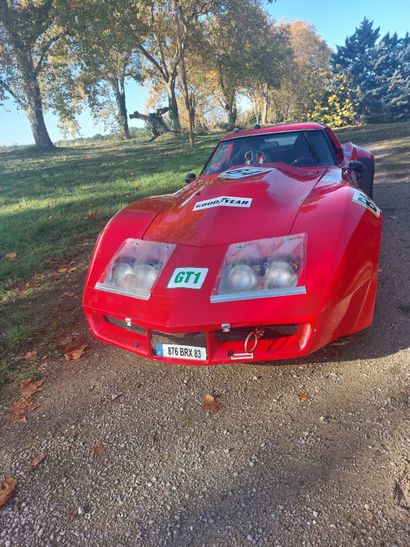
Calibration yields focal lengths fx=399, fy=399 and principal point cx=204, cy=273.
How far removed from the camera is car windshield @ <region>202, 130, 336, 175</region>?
378cm

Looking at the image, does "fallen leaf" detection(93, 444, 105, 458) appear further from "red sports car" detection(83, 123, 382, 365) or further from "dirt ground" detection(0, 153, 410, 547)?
"red sports car" detection(83, 123, 382, 365)

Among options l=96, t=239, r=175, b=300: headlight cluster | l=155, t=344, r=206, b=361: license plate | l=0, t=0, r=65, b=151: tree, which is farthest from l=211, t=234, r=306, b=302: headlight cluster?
l=0, t=0, r=65, b=151: tree

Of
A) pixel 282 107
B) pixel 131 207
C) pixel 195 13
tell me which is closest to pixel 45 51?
pixel 195 13

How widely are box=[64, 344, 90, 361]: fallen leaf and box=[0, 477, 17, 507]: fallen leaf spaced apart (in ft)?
3.42

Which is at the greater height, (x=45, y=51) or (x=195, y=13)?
(x=195, y=13)

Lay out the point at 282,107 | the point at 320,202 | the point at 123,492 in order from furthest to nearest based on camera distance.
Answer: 1. the point at 282,107
2. the point at 320,202
3. the point at 123,492

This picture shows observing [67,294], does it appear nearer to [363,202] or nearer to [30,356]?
[30,356]

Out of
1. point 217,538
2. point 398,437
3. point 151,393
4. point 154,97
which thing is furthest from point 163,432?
point 154,97

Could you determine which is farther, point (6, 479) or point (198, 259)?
point (198, 259)

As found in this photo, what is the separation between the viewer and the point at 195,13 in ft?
71.2

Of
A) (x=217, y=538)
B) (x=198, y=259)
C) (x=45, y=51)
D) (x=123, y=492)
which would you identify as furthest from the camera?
(x=45, y=51)

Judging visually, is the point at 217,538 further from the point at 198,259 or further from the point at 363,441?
the point at 198,259

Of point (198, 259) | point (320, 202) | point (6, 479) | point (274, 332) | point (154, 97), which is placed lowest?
point (6, 479)

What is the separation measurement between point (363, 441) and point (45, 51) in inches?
870
